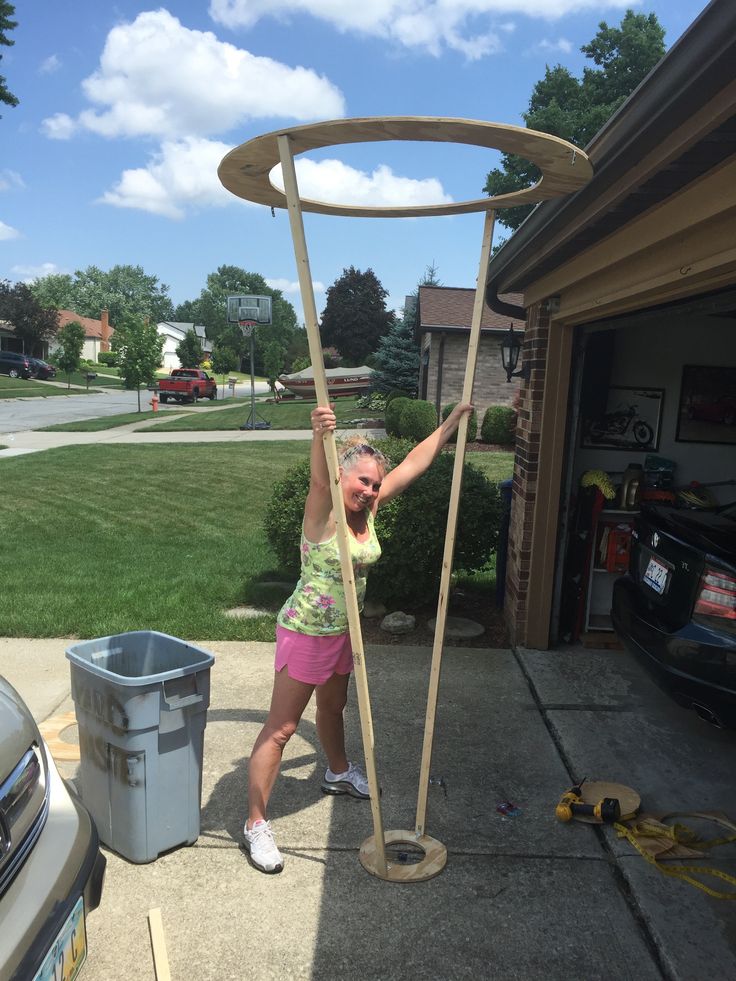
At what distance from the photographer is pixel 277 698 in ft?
9.91

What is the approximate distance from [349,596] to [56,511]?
856 cm

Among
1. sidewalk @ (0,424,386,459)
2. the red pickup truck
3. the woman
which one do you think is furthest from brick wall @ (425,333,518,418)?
the red pickup truck

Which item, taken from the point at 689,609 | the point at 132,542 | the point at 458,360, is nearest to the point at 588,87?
the point at 458,360

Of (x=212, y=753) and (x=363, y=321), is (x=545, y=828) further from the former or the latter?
(x=363, y=321)

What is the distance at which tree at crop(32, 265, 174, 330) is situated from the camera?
99500mm

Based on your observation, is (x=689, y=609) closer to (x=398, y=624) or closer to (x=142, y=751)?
Answer: (x=142, y=751)

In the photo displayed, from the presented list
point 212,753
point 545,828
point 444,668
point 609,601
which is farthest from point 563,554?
point 212,753

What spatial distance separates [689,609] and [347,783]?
178 cm

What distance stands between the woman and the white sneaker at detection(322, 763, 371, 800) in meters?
0.53

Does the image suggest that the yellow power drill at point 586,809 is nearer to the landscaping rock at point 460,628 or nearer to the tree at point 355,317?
the landscaping rock at point 460,628

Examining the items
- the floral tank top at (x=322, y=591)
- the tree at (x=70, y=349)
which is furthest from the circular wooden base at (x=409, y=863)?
the tree at (x=70, y=349)

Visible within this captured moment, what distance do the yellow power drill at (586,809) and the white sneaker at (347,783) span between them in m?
0.89

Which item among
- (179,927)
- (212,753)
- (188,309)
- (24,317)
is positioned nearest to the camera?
(179,927)

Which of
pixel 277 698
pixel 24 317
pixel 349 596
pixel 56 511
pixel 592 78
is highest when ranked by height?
pixel 592 78
